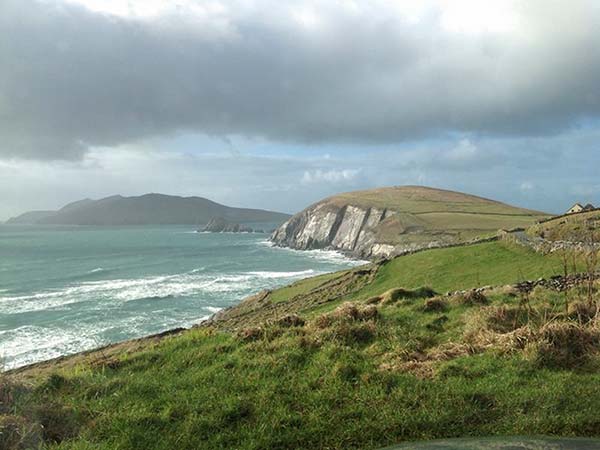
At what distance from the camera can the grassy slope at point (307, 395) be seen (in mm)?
7898

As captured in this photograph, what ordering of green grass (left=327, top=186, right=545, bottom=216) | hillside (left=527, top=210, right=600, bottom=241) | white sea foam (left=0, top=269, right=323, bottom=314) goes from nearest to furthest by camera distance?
hillside (left=527, top=210, right=600, bottom=241)
white sea foam (left=0, top=269, right=323, bottom=314)
green grass (left=327, top=186, right=545, bottom=216)

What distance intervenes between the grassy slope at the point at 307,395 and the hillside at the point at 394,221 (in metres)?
75.6

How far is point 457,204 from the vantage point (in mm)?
162000

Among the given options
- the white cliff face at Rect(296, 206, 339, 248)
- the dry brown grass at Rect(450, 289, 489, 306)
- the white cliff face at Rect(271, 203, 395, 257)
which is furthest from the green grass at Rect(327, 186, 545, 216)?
the dry brown grass at Rect(450, 289, 489, 306)

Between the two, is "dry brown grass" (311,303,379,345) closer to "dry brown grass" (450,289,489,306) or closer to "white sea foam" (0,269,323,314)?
"dry brown grass" (450,289,489,306)

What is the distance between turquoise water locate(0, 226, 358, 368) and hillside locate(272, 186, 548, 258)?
542 inches

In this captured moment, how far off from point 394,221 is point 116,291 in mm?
72964

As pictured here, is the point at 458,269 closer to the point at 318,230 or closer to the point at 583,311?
the point at 583,311

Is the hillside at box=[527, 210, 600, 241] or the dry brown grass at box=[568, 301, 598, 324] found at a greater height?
the hillside at box=[527, 210, 600, 241]

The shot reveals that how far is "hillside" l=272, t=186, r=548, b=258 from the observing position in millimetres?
100562

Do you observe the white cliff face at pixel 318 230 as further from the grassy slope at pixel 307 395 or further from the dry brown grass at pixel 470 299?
the grassy slope at pixel 307 395

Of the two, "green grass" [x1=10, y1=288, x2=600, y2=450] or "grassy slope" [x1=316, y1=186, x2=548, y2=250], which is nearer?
"green grass" [x1=10, y1=288, x2=600, y2=450]

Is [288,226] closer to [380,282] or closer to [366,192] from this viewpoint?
[366,192]

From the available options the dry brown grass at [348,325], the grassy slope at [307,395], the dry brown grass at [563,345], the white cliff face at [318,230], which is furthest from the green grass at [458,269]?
the white cliff face at [318,230]
